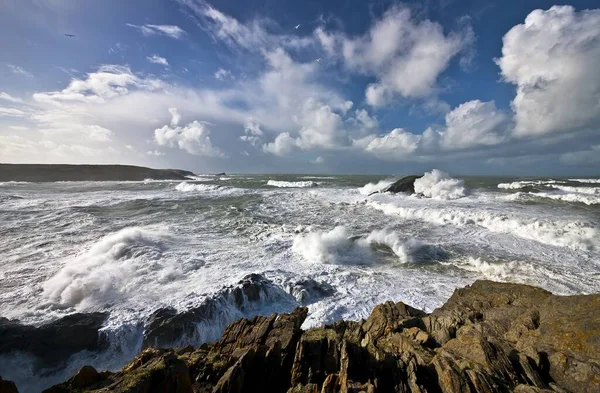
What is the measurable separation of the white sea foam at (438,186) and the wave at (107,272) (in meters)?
29.8

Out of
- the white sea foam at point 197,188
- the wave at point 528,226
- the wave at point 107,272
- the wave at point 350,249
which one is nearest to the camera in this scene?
the wave at point 107,272

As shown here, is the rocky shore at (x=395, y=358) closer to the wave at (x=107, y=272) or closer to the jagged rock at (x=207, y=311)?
the jagged rock at (x=207, y=311)

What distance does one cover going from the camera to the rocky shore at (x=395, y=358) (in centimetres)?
376

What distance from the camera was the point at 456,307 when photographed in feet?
22.6

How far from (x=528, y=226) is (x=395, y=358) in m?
16.8

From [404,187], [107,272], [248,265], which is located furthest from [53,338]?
[404,187]

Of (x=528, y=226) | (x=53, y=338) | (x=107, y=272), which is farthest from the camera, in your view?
(x=528, y=226)

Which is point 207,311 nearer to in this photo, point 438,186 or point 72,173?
point 438,186

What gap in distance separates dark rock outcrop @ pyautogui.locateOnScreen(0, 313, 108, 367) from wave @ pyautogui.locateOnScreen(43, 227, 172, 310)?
3.22 ft

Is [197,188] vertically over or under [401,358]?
over

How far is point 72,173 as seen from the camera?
84375mm

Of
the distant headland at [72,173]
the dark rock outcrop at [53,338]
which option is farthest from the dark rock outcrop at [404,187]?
the distant headland at [72,173]

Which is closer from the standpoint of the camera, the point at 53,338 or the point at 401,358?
the point at 401,358

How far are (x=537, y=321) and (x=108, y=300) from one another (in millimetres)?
11149
